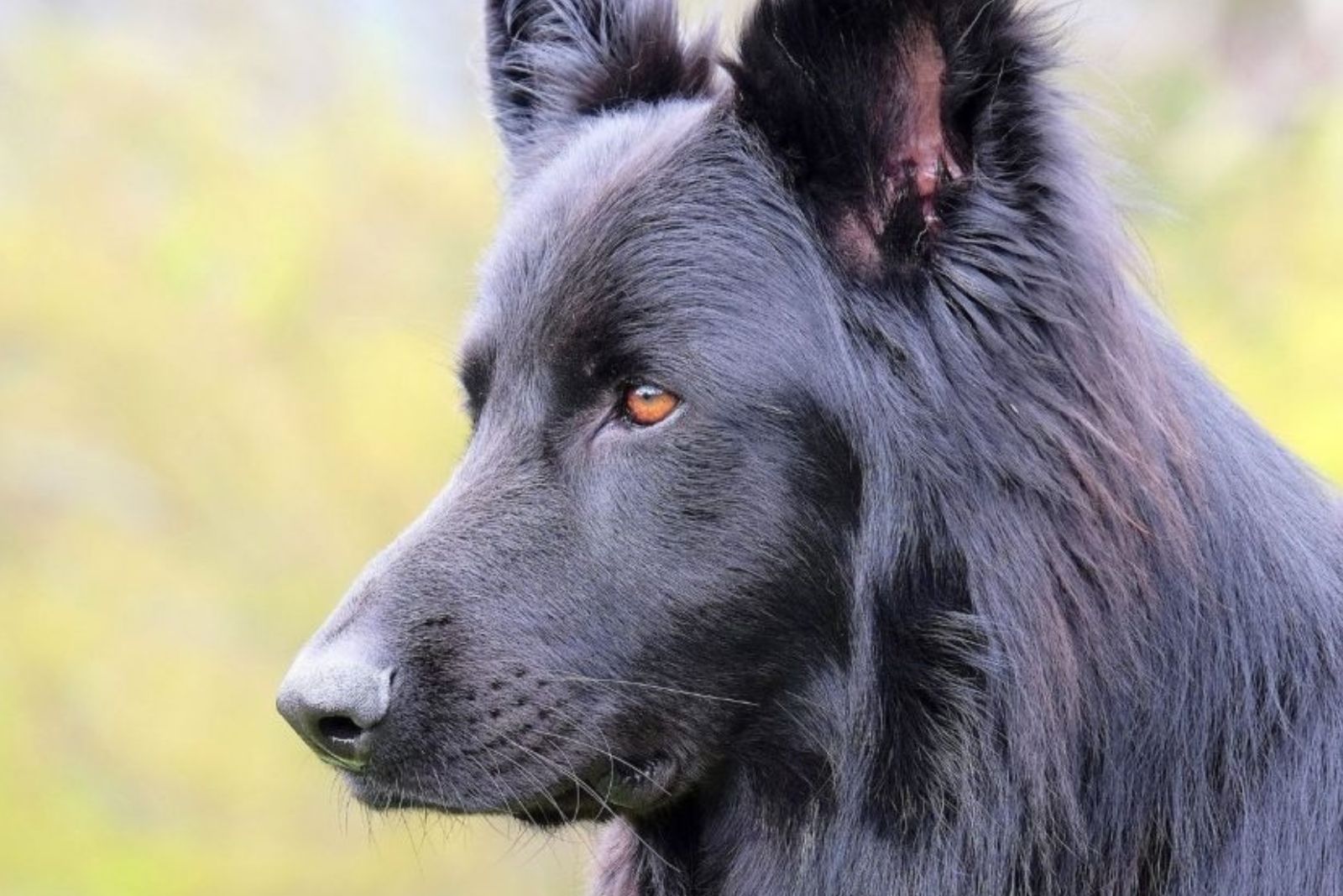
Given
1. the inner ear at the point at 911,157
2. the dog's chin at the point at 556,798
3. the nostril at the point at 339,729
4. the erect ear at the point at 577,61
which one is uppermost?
the erect ear at the point at 577,61

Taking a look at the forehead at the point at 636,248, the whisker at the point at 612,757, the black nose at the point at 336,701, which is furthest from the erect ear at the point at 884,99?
the black nose at the point at 336,701

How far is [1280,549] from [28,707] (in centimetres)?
702

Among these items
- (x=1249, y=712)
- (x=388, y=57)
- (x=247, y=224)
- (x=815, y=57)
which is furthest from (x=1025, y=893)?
(x=388, y=57)

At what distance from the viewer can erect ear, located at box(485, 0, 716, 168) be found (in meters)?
3.48

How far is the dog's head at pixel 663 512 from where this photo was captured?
2.67 m

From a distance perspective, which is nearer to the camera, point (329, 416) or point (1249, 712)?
point (1249, 712)

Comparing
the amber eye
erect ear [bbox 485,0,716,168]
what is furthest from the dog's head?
erect ear [bbox 485,0,716,168]

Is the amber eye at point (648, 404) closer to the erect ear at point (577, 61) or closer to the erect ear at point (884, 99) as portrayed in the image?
the erect ear at point (884, 99)

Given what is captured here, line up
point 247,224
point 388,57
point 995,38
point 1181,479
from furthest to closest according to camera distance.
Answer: point 388,57 → point 247,224 → point 1181,479 → point 995,38

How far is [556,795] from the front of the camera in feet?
9.14

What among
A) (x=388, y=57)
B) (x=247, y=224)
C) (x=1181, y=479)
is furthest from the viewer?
(x=388, y=57)

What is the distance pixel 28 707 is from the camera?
25.7ft

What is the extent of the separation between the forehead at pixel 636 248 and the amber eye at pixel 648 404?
0.35 feet

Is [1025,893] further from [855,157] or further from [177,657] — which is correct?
[177,657]
